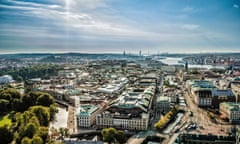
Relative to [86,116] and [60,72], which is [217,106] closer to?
[86,116]

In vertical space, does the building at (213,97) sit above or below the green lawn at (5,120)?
above

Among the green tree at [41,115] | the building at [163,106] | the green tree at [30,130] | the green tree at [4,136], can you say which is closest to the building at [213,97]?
the building at [163,106]

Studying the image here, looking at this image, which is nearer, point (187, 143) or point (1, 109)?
point (187, 143)

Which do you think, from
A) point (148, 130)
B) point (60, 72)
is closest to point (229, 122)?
point (148, 130)

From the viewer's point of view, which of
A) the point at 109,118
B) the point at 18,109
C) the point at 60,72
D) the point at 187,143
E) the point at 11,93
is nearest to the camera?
the point at 187,143

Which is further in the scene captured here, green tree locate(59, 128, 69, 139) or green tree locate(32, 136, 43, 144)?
green tree locate(59, 128, 69, 139)

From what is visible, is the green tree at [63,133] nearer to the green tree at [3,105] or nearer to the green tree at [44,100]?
the green tree at [44,100]

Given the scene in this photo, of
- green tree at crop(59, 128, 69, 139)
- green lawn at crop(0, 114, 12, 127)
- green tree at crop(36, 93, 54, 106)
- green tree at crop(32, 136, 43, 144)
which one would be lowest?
green lawn at crop(0, 114, 12, 127)

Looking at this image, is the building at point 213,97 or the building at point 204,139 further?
the building at point 213,97

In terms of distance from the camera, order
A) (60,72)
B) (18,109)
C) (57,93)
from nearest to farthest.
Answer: (18,109)
(57,93)
(60,72)

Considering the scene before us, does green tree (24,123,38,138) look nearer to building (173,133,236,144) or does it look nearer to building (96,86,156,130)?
building (96,86,156,130)

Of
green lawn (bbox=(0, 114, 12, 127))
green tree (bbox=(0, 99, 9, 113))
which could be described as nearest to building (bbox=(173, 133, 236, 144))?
green lawn (bbox=(0, 114, 12, 127))
